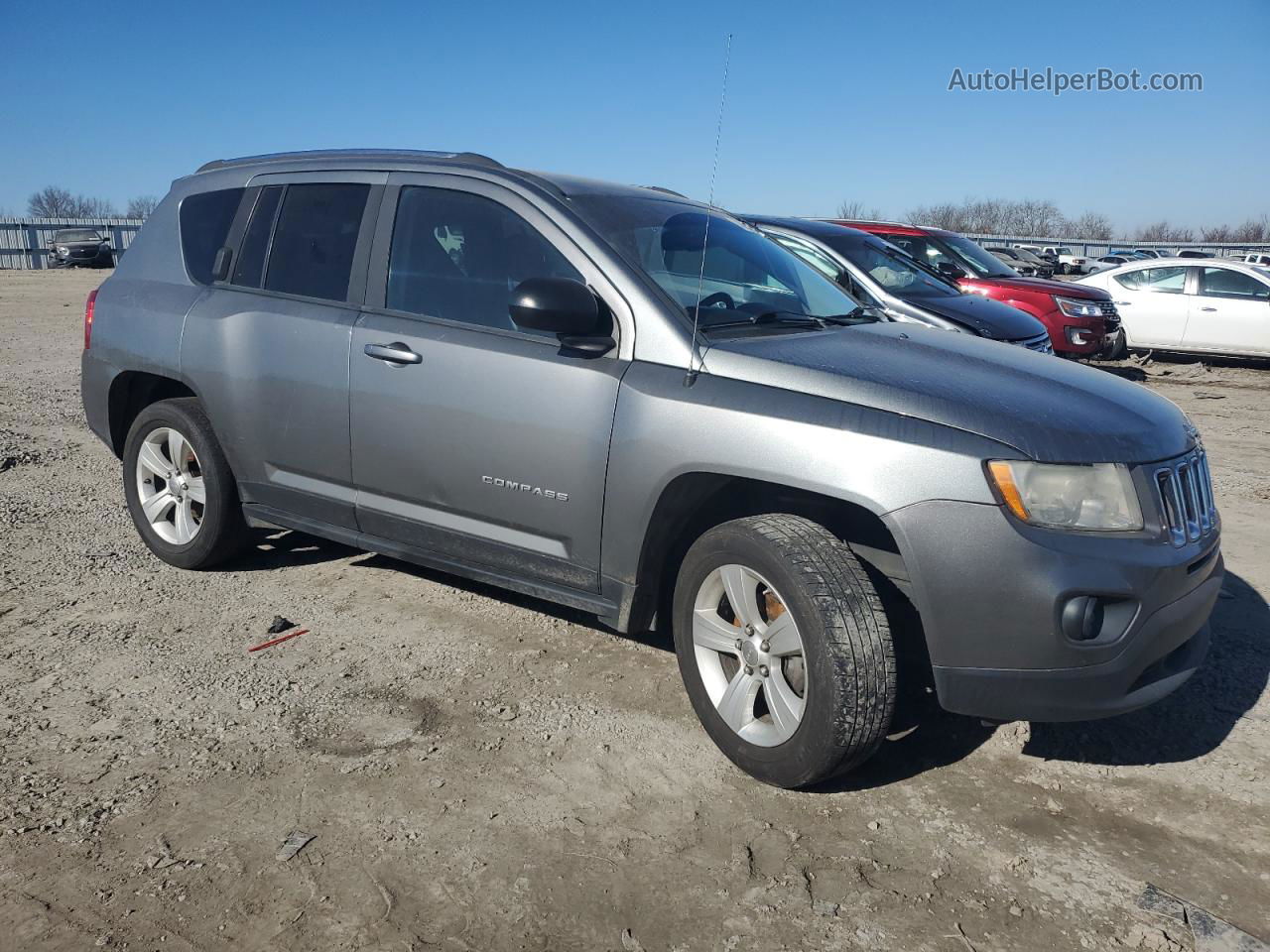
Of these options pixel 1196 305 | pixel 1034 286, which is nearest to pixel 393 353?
pixel 1034 286

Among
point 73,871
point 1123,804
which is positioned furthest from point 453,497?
point 1123,804

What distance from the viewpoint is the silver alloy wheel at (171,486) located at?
4918 mm

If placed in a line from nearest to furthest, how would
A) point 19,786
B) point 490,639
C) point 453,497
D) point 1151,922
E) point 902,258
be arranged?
1. point 1151,922
2. point 19,786
3. point 453,497
4. point 490,639
5. point 902,258

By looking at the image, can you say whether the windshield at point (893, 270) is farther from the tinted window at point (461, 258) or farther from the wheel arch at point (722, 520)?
the wheel arch at point (722, 520)

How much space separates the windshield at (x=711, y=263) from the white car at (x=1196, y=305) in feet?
38.1

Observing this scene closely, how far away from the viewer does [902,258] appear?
31.1 ft

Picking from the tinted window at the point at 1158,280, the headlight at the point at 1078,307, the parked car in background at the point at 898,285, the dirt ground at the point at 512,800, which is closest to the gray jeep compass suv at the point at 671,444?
the dirt ground at the point at 512,800

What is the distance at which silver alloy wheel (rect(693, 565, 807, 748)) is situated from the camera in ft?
10.4

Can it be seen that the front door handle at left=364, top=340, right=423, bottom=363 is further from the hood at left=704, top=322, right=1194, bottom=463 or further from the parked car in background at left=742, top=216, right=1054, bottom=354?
the parked car in background at left=742, top=216, right=1054, bottom=354

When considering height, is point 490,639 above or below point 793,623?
below

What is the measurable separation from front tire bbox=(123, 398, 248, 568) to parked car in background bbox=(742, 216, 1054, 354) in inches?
193

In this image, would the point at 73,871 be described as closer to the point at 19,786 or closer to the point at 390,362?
the point at 19,786

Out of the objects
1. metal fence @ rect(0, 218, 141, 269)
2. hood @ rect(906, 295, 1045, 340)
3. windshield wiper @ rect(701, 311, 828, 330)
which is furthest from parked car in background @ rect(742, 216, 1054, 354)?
metal fence @ rect(0, 218, 141, 269)

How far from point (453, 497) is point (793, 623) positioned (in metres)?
1.44
